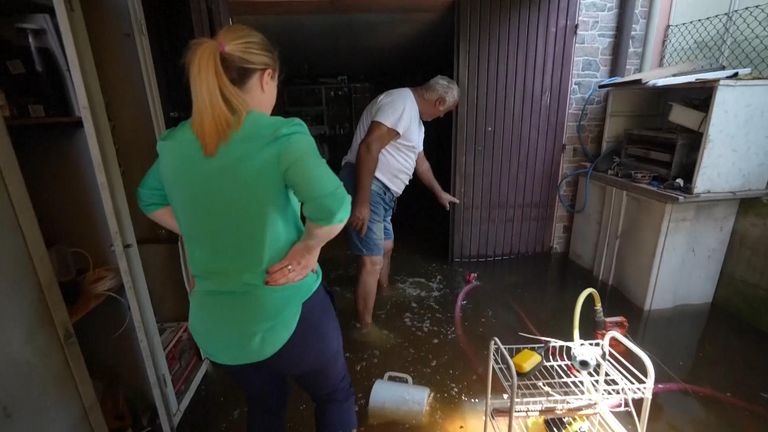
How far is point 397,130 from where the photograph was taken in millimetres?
1912

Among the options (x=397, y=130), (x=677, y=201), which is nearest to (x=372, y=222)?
(x=397, y=130)

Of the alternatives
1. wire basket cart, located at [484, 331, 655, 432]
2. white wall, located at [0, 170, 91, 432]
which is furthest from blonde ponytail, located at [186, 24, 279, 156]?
wire basket cart, located at [484, 331, 655, 432]

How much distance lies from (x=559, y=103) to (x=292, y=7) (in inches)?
85.5

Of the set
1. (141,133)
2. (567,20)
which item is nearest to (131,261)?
(141,133)

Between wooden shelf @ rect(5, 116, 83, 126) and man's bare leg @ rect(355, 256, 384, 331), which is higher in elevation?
wooden shelf @ rect(5, 116, 83, 126)

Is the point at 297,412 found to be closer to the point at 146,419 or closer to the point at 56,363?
the point at 146,419

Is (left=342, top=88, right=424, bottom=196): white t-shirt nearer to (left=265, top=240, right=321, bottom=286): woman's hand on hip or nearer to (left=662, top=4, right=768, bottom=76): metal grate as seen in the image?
(left=265, top=240, right=321, bottom=286): woman's hand on hip

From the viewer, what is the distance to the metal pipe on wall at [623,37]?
2.77 meters

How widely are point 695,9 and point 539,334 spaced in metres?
2.72

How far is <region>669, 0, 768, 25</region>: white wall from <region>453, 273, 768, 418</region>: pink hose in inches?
99.0

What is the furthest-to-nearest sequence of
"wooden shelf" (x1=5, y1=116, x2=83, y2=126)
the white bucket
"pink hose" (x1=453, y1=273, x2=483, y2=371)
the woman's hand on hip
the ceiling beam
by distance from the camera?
the ceiling beam → "pink hose" (x1=453, y1=273, x2=483, y2=371) → the white bucket → "wooden shelf" (x1=5, y1=116, x2=83, y2=126) → the woman's hand on hip

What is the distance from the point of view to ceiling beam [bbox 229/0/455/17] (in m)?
2.52

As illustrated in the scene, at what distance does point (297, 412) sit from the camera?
5.63ft

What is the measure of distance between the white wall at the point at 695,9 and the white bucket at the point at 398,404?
3.27 meters
